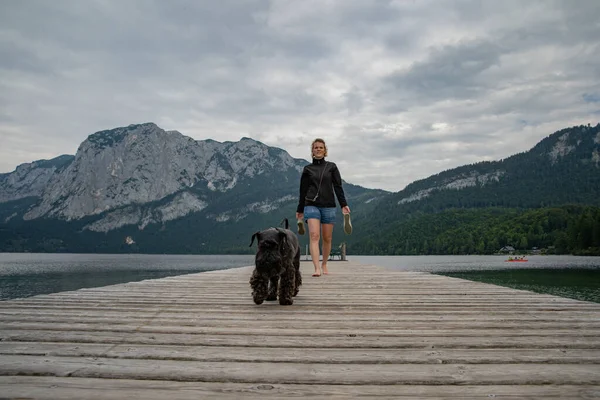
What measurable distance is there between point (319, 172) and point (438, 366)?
6375 millimetres

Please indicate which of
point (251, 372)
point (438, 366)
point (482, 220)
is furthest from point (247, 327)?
point (482, 220)

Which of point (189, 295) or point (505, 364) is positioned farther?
point (189, 295)

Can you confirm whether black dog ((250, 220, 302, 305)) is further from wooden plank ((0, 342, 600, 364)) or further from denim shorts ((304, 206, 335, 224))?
denim shorts ((304, 206, 335, 224))

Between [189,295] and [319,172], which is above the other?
[319,172]

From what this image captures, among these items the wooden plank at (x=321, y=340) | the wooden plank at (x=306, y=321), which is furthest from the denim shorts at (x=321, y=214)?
the wooden plank at (x=321, y=340)

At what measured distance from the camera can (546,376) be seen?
7.93 ft

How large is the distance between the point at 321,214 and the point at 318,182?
0.73m

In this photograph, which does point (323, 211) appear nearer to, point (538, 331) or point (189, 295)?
point (189, 295)

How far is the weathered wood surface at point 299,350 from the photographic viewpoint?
2242 millimetres

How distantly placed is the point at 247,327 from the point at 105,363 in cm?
140

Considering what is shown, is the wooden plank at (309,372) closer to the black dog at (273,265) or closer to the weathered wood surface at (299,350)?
the weathered wood surface at (299,350)

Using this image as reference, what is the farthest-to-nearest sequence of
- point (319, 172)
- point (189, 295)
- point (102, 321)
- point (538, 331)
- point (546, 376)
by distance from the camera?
1. point (319, 172)
2. point (189, 295)
3. point (102, 321)
4. point (538, 331)
5. point (546, 376)

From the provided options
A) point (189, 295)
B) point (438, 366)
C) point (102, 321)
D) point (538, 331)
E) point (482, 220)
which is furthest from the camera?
point (482, 220)

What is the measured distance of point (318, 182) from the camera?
8.73m
